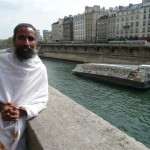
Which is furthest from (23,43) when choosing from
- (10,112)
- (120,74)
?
(120,74)

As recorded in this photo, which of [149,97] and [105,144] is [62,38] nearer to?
[149,97]

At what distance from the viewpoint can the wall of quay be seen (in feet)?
136

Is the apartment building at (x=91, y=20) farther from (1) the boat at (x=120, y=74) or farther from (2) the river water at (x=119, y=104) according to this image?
(2) the river water at (x=119, y=104)

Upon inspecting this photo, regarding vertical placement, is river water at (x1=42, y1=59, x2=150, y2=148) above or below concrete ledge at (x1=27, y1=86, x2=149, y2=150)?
below

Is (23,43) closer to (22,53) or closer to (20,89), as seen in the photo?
(22,53)

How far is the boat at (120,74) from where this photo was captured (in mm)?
25031

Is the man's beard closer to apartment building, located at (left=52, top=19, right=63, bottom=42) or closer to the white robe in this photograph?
the white robe

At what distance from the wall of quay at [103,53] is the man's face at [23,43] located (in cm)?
3777

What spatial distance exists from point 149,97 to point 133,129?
29.7ft

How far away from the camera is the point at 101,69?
1240 inches

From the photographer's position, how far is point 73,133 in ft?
7.27

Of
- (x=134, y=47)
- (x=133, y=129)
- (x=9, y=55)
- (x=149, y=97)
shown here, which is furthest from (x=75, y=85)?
(x=9, y=55)

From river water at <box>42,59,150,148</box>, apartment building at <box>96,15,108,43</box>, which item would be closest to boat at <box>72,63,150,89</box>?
river water at <box>42,59,150,148</box>

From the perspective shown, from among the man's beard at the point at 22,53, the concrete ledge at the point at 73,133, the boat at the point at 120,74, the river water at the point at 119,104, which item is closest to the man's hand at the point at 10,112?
the concrete ledge at the point at 73,133
